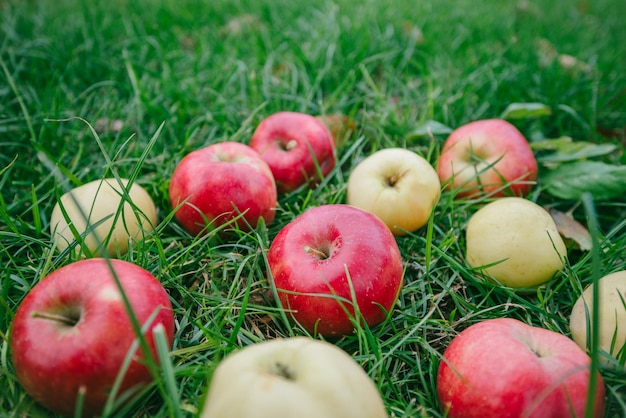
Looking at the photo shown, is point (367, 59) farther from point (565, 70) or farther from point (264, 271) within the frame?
point (264, 271)

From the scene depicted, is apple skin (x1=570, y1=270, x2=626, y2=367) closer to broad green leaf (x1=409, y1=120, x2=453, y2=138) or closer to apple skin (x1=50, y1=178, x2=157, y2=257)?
broad green leaf (x1=409, y1=120, x2=453, y2=138)

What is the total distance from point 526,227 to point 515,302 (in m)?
0.32

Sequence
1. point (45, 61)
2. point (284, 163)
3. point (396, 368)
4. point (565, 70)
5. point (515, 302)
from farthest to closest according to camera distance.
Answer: point (565, 70) < point (45, 61) < point (284, 163) < point (515, 302) < point (396, 368)

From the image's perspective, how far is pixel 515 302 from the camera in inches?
78.9

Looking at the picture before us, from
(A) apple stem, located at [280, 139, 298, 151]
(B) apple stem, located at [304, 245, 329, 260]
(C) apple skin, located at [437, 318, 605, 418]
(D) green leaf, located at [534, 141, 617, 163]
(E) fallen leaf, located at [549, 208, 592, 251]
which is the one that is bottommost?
(E) fallen leaf, located at [549, 208, 592, 251]

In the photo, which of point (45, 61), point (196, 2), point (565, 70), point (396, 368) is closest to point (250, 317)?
point (396, 368)

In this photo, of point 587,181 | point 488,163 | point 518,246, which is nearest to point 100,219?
point 518,246

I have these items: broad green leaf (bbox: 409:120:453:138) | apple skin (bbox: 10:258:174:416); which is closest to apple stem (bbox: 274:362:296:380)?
apple skin (bbox: 10:258:174:416)

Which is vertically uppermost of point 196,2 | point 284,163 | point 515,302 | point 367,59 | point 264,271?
point 196,2

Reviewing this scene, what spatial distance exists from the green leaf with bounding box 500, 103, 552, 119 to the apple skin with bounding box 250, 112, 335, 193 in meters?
1.12

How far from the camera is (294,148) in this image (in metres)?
2.46

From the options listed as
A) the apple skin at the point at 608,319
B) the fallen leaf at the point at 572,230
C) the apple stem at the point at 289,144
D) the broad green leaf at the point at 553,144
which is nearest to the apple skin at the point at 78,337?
the apple stem at the point at 289,144

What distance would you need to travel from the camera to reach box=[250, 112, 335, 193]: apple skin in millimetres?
2426

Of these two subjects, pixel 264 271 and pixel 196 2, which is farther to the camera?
pixel 196 2
